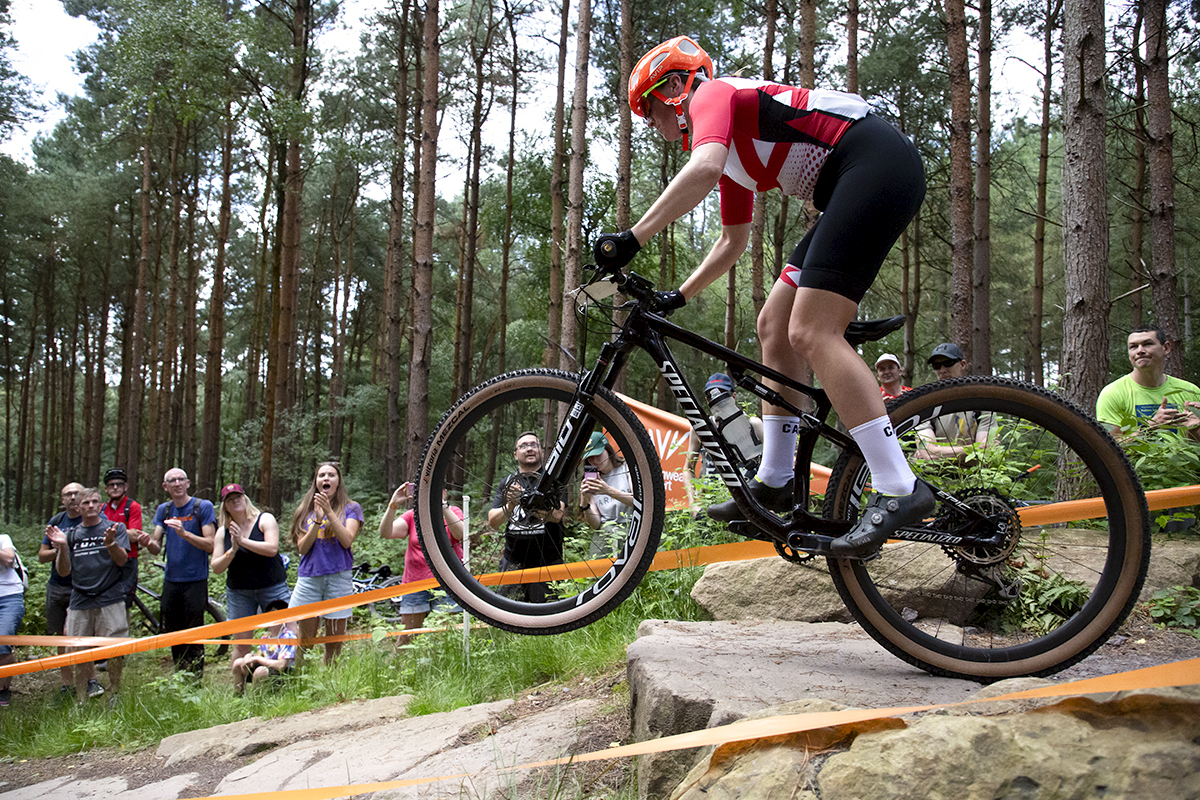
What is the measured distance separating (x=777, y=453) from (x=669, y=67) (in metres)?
1.45

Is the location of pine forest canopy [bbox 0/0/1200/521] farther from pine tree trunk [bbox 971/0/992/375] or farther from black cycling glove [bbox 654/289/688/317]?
black cycling glove [bbox 654/289/688/317]

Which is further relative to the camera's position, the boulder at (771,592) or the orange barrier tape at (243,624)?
the orange barrier tape at (243,624)

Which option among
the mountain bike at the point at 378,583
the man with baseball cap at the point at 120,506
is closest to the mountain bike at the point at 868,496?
the mountain bike at the point at 378,583

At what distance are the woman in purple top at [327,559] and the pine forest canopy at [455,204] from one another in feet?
14.0

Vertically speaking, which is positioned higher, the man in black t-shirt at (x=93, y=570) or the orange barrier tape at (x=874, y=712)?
the orange barrier tape at (x=874, y=712)

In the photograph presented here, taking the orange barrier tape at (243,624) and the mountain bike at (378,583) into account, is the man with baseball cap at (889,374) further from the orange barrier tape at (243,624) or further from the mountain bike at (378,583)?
the mountain bike at (378,583)

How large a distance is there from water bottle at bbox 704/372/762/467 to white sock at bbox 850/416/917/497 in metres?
0.44

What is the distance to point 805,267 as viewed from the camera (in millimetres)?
2521

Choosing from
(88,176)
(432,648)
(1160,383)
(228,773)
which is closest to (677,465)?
(432,648)

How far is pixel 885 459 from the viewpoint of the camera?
2.47 meters

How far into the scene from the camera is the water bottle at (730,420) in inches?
110

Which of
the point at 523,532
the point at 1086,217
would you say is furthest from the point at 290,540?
the point at 1086,217

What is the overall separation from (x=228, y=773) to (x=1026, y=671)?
362cm

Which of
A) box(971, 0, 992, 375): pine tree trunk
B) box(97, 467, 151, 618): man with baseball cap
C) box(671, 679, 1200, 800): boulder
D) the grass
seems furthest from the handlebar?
box(971, 0, 992, 375): pine tree trunk
